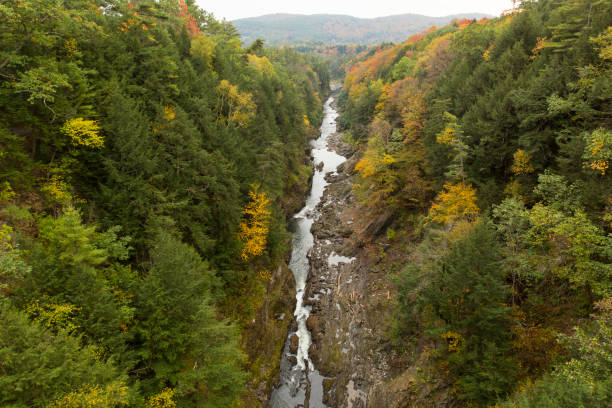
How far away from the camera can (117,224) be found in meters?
16.8

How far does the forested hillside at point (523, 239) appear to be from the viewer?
43.1ft

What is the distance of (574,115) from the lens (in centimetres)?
1888

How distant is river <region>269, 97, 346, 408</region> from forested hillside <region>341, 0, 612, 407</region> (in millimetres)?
7330

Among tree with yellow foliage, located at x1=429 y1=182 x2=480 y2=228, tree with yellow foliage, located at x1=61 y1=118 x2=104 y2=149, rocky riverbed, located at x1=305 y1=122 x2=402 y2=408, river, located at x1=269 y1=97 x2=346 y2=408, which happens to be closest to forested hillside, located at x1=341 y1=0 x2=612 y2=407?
tree with yellow foliage, located at x1=429 y1=182 x2=480 y2=228

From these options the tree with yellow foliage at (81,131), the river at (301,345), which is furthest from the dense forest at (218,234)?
the river at (301,345)

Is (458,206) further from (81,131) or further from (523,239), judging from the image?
(81,131)

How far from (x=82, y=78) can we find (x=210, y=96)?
51.1 ft

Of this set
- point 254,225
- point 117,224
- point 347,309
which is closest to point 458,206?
point 347,309

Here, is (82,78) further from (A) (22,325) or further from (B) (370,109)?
(B) (370,109)

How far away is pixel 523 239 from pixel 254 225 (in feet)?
70.2

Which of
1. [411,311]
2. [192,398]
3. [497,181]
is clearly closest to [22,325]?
[192,398]

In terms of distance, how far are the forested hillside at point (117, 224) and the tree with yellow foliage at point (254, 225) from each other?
0.18 metres

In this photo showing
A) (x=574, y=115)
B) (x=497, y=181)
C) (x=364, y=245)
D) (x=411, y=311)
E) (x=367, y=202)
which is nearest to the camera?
(x=574, y=115)

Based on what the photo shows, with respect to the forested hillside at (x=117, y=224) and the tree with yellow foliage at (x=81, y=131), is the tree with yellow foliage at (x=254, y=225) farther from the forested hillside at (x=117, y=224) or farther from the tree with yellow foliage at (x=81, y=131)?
the tree with yellow foliage at (x=81, y=131)
